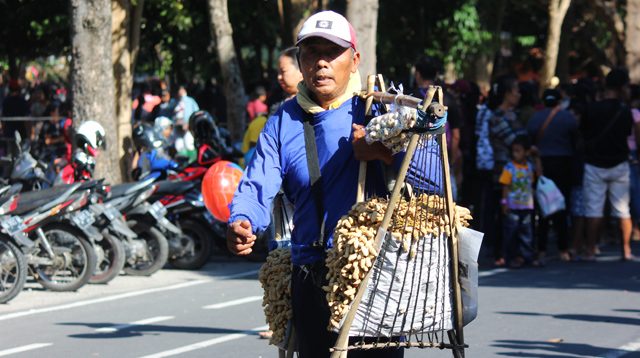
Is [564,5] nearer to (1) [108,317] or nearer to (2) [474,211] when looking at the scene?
(2) [474,211]

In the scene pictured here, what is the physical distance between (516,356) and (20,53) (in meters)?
25.6

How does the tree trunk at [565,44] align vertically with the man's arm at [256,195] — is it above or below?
above


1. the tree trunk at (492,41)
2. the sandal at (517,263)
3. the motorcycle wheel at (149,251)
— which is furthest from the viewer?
the tree trunk at (492,41)

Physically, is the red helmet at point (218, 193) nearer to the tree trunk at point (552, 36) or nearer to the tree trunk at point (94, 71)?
the tree trunk at point (94, 71)

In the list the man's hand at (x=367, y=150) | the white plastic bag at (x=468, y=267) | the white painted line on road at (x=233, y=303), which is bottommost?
the white painted line on road at (x=233, y=303)

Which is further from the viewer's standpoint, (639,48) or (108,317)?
(639,48)

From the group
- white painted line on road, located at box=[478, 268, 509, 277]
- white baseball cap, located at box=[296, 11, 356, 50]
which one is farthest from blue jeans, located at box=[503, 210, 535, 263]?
white baseball cap, located at box=[296, 11, 356, 50]

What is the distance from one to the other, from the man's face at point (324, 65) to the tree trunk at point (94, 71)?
10072mm

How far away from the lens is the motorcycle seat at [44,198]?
1182 cm

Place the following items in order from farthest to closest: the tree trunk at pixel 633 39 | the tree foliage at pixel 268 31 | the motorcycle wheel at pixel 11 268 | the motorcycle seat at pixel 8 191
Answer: the tree foliage at pixel 268 31
the tree trunk at pixel 633 39
the motorcycle seat at pixel 8 191
the motorcycle wheel at pixel 11 268

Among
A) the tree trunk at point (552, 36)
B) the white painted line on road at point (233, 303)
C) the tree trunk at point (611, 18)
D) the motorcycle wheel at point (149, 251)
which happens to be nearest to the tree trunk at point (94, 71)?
the motorcycle wheel at point (149, 251)

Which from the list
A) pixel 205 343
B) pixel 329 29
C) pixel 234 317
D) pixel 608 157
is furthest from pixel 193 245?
pixel 329 29

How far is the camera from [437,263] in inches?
183

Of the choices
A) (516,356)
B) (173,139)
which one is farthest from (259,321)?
(173,139)
